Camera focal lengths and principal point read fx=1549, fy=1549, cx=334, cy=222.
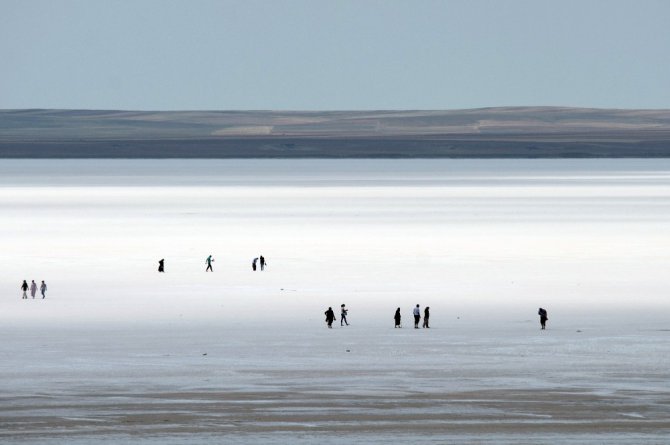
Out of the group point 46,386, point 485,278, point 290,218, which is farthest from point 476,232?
point 46,386

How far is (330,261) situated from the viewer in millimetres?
46094

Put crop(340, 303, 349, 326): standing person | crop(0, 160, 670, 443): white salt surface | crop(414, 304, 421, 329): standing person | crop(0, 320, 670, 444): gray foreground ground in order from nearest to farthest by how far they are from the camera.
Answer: crop(0, 320, 670, 444): gray foreground ground → crop(0, 160, 670, 443): white salt surface → crop(414, 304, 421, 329): standing person → crop(340, 303, 349, 326): standing person

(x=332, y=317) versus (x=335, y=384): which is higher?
(x=332, y=317)

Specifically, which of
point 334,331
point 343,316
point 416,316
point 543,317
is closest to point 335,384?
point 334,331

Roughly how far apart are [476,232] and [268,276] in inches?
730

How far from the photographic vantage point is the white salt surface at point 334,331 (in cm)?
1994

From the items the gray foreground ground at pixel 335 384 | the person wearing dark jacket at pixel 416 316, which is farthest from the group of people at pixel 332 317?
the person wearing dark jacket at pixel 416 316

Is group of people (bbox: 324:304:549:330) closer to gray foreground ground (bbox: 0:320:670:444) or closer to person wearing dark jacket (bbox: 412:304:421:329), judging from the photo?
person wearing dark jacket (bbox: 412:304:421:329)

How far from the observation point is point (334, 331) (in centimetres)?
3027

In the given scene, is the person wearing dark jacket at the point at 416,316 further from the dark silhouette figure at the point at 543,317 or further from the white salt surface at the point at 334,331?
the dark silhouette figure at the point at 543,317

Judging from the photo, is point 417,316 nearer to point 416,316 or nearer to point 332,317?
point 416,316

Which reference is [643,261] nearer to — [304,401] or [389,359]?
[389,359]

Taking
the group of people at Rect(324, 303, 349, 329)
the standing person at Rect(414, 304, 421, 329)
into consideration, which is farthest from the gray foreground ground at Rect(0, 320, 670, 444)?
the standing person at Rect(414, 304, 421, 329)

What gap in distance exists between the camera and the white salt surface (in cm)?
1994
